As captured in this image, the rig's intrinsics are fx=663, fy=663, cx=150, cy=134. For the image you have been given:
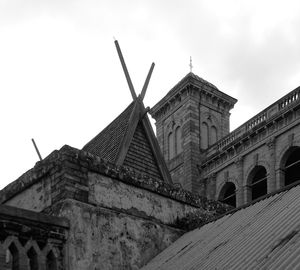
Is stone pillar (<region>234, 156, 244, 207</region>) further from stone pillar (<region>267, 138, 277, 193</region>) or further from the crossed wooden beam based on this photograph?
the crossed wooden beam

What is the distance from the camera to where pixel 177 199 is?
12.0 m

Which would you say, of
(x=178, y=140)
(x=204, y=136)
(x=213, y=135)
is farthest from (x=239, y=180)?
(x=178, y=140)

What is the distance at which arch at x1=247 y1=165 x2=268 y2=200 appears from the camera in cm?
3456

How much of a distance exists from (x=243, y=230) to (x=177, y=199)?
2.96m

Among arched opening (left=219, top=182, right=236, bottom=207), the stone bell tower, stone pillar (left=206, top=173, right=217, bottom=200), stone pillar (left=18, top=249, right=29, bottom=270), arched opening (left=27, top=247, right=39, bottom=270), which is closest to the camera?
stone pillar (left=18, top=249, right=29, bottom=270)

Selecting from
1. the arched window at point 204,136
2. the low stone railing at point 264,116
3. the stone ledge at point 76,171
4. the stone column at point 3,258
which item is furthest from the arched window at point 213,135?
the stone column at point 3,258

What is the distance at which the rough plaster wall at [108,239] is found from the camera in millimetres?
9638

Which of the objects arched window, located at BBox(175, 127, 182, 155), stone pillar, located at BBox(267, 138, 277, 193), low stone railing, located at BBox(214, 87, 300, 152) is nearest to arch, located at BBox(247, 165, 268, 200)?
stone pillar, located at BBox(267, 138, 277, 193)

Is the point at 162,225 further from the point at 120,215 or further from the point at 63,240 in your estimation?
the point at 63,240

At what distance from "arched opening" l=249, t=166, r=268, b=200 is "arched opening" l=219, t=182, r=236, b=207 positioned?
1.26m

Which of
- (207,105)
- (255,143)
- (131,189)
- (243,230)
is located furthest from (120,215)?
(207,105)

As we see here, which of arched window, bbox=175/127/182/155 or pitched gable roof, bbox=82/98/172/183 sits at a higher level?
arched window, bbox=175/127/182/155

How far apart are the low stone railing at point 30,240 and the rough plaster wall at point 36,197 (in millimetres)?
870

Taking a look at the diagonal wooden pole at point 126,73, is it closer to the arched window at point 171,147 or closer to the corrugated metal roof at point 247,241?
the corrugated metal roof at point 247,241
